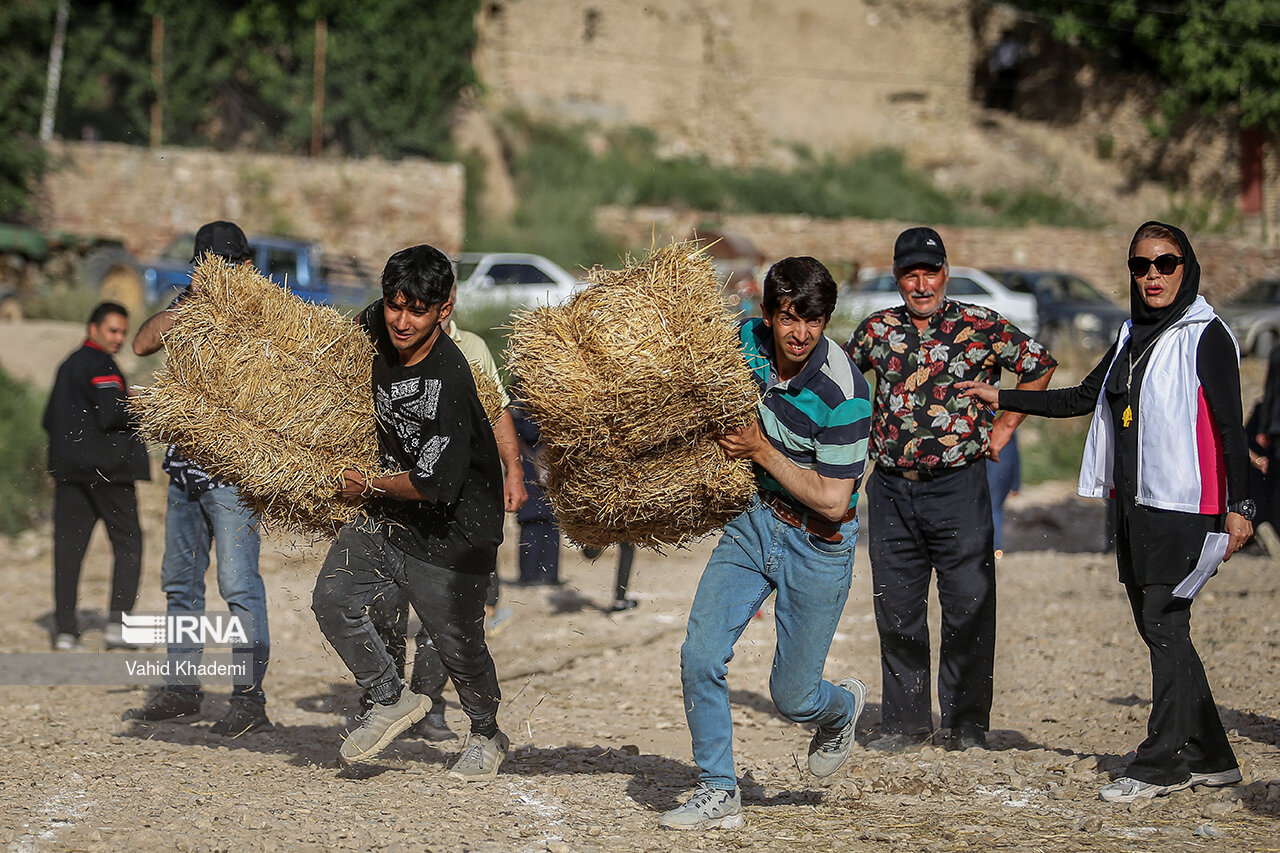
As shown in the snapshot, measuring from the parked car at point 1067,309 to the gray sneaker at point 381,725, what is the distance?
619 inches

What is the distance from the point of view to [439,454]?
15.1ft

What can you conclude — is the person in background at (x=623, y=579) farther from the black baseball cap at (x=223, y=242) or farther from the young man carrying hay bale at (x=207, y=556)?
the black baseball cap at (x=223, y=242)

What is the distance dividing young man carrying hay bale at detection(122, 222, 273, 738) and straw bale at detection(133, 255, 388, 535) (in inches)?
26.7

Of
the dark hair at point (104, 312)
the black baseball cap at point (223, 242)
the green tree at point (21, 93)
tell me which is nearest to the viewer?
the black baseball cap at point (223, 242)

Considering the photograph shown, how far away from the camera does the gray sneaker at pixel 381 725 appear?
16.2 feet

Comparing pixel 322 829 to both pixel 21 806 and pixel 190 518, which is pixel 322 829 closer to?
pixel 21 806

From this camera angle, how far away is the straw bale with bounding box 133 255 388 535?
→ 476 cm

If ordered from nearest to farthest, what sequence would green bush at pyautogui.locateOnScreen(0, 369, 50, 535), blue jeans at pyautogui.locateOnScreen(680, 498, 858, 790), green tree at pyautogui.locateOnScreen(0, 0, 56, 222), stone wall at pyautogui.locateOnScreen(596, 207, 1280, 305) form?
1. blue jeans at pyautogui.locateOnScreen(680, 498, 858, 790)
2. green bush at pyautogui.locateOnScreen(0, 369, 50, 535)
3. green tree at pyautogui.locateOnScreen(0, 0, 56, 222)
4. stone wall at pyautogui.locateOnScreen(596, 207, 1280, 305)

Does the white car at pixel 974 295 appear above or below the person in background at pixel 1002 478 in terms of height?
above

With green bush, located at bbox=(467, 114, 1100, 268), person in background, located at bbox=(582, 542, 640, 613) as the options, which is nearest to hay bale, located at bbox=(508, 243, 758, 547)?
person in background, located at bbox=(582, 542, 640, 613)

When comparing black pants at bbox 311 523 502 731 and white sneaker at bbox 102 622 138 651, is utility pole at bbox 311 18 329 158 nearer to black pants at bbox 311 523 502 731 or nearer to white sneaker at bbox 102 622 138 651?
white sneaker at bbox 102 622 138 651

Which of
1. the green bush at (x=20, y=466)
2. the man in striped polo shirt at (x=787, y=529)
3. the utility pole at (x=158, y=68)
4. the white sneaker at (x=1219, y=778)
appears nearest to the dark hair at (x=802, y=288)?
the man in striped polo shirt at (x=787, y=529)

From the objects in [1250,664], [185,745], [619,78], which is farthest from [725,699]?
[619,78]

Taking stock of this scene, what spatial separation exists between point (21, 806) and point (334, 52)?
23644mm
